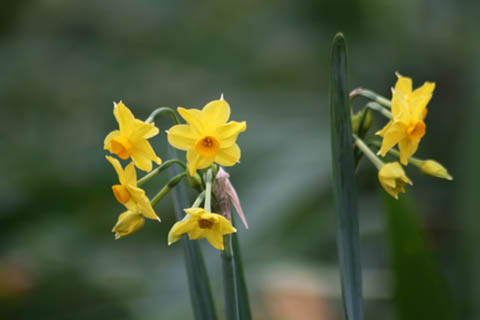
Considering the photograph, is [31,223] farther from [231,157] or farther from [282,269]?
[231,157]

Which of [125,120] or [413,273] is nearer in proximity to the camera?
[125,120]

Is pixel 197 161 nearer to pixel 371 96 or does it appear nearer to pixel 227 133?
pixel 227 133

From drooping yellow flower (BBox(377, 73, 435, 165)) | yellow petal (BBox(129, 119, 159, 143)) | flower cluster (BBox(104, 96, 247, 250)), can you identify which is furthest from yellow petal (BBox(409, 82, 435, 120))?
yellow petal (BBox(129, 119, 159, 143))

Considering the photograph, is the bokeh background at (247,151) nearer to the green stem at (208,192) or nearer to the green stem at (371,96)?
the green stem at (371,96)

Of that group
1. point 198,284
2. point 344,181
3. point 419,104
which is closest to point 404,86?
point 419,104

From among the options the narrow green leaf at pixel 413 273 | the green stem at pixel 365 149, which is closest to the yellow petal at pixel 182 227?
the green stem at pixel 365 149

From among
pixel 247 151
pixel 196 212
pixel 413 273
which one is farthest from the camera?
pixel 247 151
